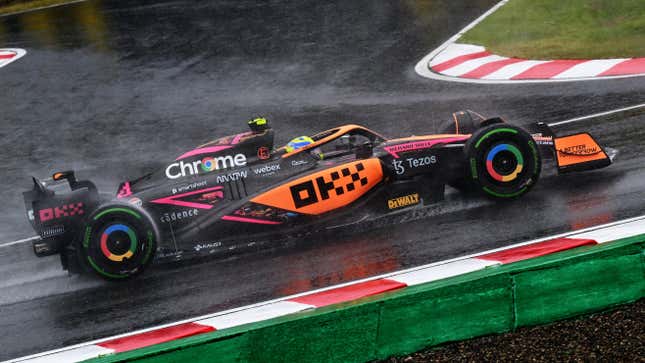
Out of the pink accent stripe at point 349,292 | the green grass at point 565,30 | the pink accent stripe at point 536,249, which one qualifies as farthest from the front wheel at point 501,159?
the green grass at point 565,30

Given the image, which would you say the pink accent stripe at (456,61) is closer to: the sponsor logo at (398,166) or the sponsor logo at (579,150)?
the sponsor logo at (579,150)

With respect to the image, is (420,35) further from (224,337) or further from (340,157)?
(224,337)

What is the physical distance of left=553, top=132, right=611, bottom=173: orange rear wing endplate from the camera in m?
9.55

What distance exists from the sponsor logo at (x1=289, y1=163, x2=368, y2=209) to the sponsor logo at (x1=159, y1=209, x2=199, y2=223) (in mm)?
1054

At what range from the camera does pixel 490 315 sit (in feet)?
20.8

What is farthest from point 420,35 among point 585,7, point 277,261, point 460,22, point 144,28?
point 277,261

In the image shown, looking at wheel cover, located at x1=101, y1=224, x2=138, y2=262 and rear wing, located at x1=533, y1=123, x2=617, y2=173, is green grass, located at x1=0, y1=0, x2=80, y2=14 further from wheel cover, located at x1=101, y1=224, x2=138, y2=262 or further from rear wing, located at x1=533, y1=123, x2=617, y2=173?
rear wing, located at x1=533, y1=123, x2=617, y2=173

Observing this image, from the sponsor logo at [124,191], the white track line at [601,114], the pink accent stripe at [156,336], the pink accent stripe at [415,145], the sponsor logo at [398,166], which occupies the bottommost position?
the pink accent stripe at [156,336]

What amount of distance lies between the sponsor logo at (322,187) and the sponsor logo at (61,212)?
2243 millimetres

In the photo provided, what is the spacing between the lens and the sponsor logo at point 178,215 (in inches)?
351

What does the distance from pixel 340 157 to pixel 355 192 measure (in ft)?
1.78

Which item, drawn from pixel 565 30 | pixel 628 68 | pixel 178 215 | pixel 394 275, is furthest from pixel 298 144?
pixel 565 30

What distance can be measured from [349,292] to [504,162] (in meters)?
2.55

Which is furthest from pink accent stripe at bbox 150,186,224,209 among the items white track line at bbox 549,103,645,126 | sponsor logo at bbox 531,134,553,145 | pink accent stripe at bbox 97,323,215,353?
white track line at bbox 549,103,645,126
